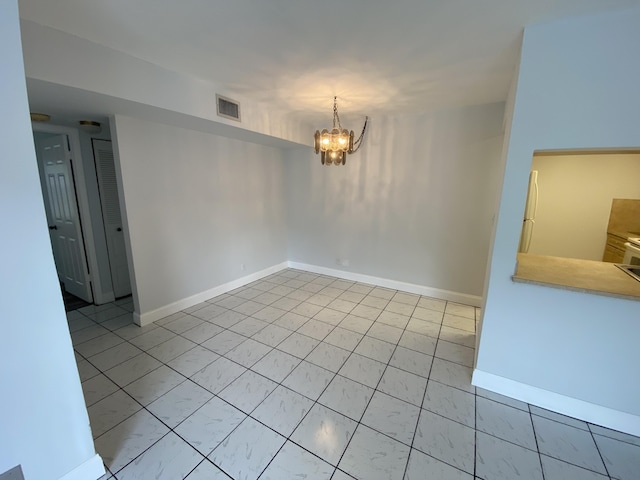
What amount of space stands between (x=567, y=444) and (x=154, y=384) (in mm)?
2903

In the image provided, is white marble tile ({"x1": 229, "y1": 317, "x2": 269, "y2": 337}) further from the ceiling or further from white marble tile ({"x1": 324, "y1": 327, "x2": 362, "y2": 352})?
the ceiling

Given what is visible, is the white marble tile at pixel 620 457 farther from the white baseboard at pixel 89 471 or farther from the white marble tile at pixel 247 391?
the white baseboard at pixel 89 471

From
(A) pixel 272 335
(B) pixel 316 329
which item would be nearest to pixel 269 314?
(A) pixel 272 335

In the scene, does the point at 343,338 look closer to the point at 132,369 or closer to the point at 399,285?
the point at 399,285

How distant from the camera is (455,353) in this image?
242 centimetres

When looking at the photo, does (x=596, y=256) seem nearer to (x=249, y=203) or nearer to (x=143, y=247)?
(x=249, y=203)

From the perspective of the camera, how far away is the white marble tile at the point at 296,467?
138 cm

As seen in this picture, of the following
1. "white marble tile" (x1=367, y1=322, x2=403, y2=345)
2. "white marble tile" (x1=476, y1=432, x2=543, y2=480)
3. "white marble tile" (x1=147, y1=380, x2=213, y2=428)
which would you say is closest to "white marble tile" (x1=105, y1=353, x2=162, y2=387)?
"white marble tile" (x1=147, y1=380, x2=213, y2=428)

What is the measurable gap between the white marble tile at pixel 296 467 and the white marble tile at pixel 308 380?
16.6 inches

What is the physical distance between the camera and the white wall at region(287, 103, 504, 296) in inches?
123

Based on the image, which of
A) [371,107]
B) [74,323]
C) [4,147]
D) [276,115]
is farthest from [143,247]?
[371,107]

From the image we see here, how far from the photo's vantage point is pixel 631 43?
4.62 ft

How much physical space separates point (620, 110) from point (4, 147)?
121 inches

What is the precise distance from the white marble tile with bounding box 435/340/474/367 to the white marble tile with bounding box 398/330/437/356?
0.06 metres
